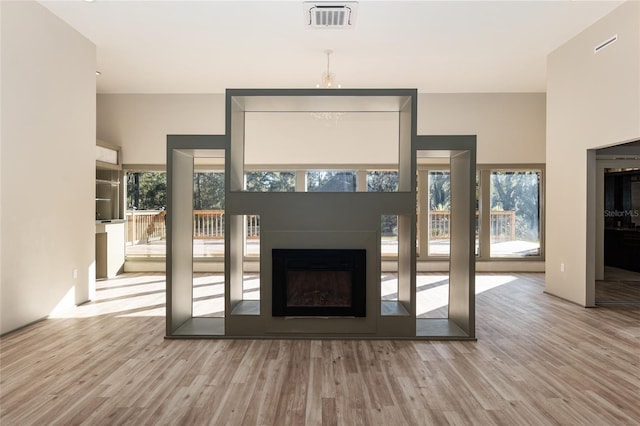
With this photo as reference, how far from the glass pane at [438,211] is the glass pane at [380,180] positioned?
3.46 ft

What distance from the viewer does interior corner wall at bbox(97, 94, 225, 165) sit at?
700 centimetres

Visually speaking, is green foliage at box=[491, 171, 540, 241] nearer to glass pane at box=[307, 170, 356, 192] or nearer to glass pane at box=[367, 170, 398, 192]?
glass pane at box=[367, 170, 398, 192]

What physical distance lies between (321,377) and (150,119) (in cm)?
610

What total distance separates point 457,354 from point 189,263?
2.71 metres

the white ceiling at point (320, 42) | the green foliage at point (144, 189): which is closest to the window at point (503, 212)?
the white ceiling at point (320, 42)

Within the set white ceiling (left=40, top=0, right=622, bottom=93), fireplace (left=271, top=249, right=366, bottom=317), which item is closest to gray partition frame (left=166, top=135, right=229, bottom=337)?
fireplace (left=271, top=249, right=366, bottom=317)

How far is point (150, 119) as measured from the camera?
701cm

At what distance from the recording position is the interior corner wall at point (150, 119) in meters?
7.00

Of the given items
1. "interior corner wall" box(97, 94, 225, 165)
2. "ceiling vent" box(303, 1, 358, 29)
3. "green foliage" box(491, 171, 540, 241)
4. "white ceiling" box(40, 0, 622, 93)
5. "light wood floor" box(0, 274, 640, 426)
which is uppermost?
"white ceiling" box(40, 0, 622, 93)

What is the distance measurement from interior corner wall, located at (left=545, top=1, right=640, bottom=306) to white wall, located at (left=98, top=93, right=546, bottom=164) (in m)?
1.68

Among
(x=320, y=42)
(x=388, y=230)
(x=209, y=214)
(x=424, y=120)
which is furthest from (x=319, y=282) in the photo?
(x=424, y=120)

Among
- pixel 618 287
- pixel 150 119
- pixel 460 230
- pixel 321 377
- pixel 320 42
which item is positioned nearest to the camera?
pixel 321 377

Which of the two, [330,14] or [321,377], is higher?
[330,14]

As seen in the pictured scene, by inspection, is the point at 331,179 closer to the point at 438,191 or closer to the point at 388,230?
the point at 438,191
